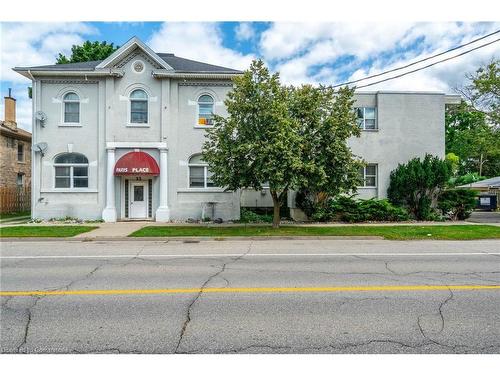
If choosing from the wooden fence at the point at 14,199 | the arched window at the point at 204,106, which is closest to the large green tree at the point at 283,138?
the arched window at the point at 204,106

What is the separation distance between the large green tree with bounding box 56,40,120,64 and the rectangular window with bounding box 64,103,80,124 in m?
14.9

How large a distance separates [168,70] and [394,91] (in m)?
12.9

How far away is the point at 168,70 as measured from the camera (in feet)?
60.8

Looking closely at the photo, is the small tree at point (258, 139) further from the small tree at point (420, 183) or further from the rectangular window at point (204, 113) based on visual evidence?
the small tree at point (420, 183)

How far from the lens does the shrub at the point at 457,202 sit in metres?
20.0

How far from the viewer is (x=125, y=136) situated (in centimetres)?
1881

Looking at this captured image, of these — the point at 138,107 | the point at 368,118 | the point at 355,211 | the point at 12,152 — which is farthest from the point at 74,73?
the point at 368,118

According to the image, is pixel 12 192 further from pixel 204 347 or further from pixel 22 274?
pixel 204 347

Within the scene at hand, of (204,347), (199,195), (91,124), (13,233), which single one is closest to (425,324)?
(204,347)

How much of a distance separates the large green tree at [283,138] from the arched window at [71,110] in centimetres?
925

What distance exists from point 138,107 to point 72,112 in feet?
11.6

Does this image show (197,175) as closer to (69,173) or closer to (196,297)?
(69,173)

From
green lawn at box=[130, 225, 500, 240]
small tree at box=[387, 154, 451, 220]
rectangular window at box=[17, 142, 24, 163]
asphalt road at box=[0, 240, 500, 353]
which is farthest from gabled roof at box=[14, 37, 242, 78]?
asphalt road at box=[0, 240, 500, 353]

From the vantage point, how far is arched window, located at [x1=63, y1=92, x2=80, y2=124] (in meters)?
19.1
